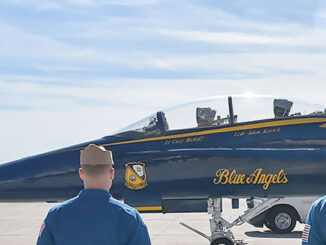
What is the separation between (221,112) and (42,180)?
10.9ft

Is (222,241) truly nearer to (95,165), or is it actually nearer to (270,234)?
(270,234)

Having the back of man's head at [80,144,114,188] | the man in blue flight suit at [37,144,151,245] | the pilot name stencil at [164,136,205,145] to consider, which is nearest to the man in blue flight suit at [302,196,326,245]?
the man in blue flight suit at [37,144,151,245]

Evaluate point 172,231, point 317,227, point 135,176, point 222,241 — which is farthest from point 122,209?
point 172,231

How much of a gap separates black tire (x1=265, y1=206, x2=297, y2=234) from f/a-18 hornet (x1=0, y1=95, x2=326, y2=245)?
5.52 meters

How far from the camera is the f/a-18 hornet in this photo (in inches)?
353

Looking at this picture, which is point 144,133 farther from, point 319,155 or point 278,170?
point 319,155

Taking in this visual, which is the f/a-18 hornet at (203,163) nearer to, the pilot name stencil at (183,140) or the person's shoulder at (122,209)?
the pilot name stencil at (183,140)

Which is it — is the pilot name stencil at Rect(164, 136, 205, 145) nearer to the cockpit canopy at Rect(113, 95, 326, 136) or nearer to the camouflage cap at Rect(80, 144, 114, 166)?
the cockpit canopy at Rect(113, 95, 326, 136)

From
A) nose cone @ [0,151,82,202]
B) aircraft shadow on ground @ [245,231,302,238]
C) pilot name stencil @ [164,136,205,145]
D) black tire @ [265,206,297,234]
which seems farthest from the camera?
black tire @ [265,206,297,234]

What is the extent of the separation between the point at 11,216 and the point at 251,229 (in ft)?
35.9

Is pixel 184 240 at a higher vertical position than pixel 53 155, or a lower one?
lower

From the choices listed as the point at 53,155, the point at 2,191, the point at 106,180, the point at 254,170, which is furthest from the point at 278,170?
the point at 106,180

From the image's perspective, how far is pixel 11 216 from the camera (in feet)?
73.2

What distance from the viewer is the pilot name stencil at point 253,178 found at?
29.6 feet
